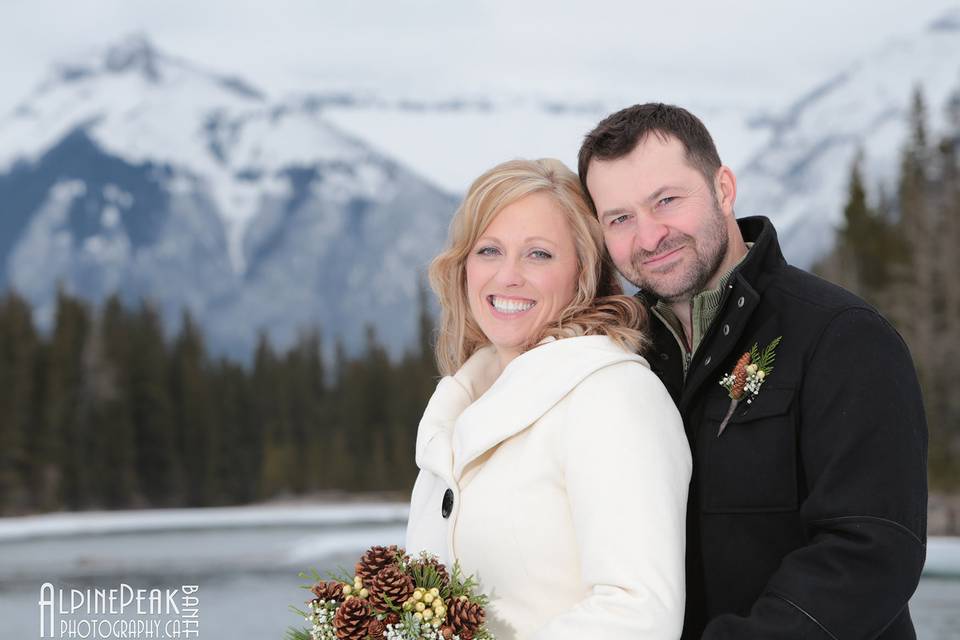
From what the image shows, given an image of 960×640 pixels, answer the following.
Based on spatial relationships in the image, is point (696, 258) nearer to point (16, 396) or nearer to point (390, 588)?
point (390, 588)

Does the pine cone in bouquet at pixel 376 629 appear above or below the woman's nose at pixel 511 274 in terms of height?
below

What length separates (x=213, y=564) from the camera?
16.4 meters

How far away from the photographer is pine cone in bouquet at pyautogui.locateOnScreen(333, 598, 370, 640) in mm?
2137

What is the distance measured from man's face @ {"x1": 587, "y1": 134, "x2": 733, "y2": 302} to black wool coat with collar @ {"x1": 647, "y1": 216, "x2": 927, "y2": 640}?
0.15 metres

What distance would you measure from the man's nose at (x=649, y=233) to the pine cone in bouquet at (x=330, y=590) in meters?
1.17

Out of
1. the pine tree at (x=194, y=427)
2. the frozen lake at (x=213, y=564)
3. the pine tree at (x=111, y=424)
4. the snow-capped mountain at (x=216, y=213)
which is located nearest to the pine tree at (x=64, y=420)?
the pine tree at (x=111, y=424)

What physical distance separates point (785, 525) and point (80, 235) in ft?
252

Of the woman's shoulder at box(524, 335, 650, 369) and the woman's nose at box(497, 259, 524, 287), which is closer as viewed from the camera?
the woman's shoulder at box(524, 335, 650, 369)

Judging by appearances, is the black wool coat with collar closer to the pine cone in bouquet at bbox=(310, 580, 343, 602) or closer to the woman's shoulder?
the woman's shoulder

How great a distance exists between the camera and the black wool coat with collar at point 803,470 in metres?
2.19

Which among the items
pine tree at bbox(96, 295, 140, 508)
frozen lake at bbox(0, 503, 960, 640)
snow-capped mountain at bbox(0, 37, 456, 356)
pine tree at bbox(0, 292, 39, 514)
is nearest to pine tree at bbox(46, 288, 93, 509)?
pine tree at bbox(96, 295, 140, 508)

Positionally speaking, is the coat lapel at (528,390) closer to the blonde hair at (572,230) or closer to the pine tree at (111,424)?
the blonde hair at (572,230)

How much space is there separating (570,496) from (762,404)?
19.9 inches

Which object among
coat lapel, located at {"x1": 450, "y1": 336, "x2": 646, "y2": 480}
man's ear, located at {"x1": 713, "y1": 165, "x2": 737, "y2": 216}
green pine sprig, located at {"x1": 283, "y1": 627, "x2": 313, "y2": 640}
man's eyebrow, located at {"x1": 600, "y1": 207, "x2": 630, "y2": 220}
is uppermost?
man's ear, located at {"x1": 713, "y1": 165, "x2": 737, "y2": 216}
